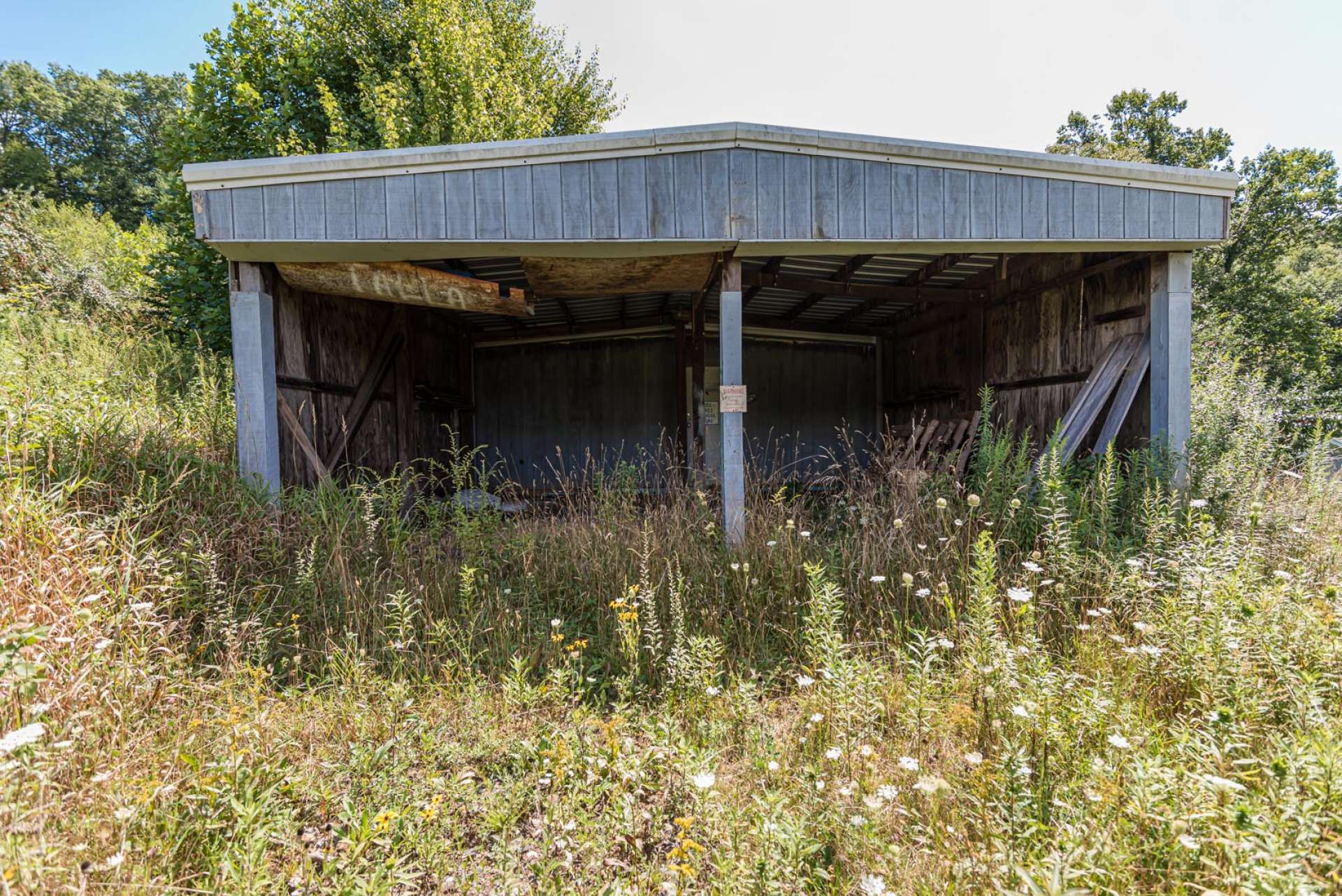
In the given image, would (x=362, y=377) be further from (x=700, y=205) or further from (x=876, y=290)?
(x=876, y=290)

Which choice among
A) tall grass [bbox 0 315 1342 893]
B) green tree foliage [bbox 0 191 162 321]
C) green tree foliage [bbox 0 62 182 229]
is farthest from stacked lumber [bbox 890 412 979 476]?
green tree foliage [bbox 0 62 182 229]

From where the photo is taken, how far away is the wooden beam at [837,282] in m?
5.53

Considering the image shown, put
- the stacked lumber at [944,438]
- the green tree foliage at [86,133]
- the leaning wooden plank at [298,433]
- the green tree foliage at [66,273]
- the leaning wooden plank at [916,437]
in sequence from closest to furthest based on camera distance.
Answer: the leaning wooden plank at [298,433] → the leaning wooden plank at [916,437] → the stacked lumber at [944,438] → the green tree foliage at [66,273] → the green tree foliage at [86,133]

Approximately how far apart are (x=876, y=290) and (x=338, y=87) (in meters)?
9.40

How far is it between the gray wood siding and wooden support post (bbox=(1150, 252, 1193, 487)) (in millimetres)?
423

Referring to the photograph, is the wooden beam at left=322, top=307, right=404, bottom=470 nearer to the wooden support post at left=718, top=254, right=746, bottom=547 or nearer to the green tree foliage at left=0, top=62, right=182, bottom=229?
the wooden support post at left=718, top=254, right=746, bottom=547

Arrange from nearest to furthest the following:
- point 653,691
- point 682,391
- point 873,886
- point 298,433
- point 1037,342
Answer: point 873,886 < point 653,691 < point 298,433 < point 1037,342 < point 682,391

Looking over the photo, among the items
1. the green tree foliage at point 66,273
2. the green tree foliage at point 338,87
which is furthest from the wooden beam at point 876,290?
the green tree foliage at point 66,273

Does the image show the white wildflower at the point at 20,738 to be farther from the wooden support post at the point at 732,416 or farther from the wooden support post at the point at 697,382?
the wooden support post at the point at 697,382

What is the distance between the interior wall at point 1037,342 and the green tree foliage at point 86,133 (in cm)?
2630

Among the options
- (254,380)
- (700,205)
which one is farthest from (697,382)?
(254,380)

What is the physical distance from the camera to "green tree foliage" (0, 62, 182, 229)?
21.6 m

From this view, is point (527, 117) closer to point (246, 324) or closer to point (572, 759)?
point (246, 324)

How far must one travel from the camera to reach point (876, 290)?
6379 millimetres
